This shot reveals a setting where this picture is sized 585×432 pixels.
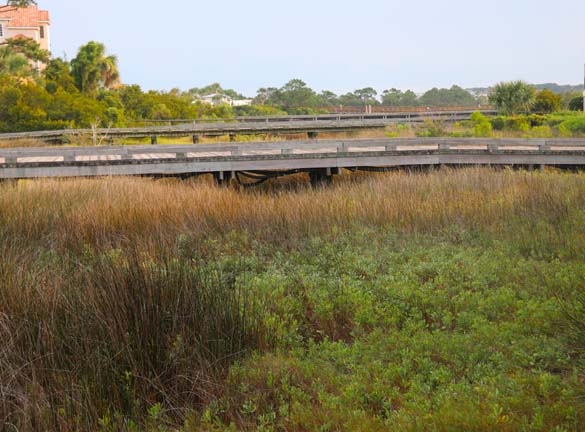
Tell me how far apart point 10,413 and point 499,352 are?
363 centimetres

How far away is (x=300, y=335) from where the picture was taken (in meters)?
6.43

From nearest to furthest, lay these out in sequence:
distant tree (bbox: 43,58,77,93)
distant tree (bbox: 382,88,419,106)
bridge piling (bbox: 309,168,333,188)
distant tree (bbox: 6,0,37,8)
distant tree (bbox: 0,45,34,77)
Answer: distant tree (bbox: 6,0,37,8), bridge piling (bbox: 309,168,333,188), distant tree (bbox: 43,58,77,93), distant tree (bbox: 0,45,34,77), distant tree (bbox: 382,88,419,106)

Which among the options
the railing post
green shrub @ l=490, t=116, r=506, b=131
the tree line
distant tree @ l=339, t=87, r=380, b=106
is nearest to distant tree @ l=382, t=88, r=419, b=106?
distant tree @ l=339, t=87, r=380, b=106

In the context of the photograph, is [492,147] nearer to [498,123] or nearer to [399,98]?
[498,123]

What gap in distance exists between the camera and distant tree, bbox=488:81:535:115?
38344 mm

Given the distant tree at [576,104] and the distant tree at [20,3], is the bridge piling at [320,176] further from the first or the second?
the distant tree at [576,104]

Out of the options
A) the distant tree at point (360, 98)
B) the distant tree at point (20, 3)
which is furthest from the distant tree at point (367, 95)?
the distant tree at point (20, 3)

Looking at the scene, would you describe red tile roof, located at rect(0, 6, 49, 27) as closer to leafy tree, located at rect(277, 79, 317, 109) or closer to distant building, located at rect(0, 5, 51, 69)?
distant building, located at rect(0, 5, 51, 69)

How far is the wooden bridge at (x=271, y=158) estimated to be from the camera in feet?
53.8

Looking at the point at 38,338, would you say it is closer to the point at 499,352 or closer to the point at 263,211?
the point at 499,352

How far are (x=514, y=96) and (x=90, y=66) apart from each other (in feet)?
84.7

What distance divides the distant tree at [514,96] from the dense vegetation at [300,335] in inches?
1212

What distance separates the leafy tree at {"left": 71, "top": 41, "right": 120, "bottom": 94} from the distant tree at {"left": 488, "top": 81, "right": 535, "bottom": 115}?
24.7m

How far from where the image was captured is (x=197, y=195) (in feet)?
41.8
